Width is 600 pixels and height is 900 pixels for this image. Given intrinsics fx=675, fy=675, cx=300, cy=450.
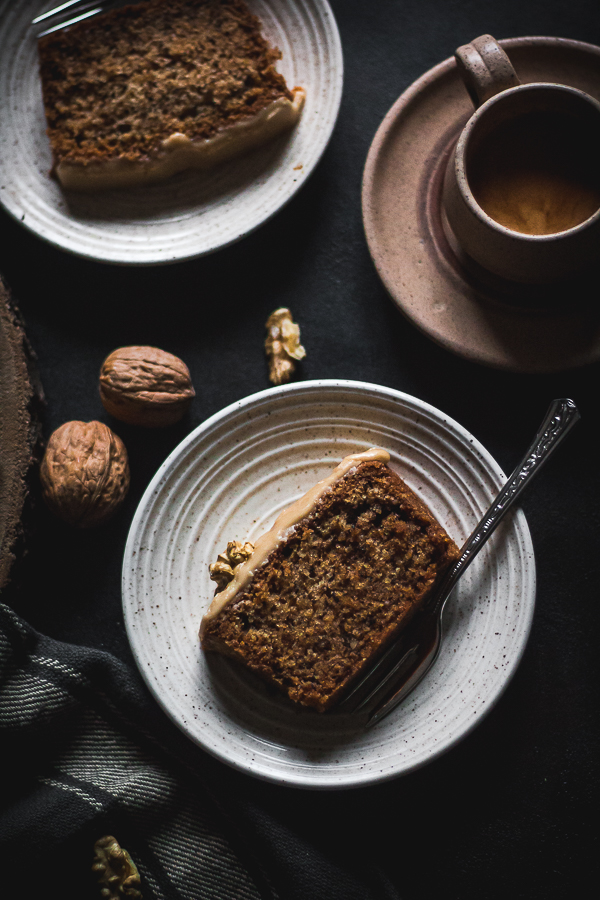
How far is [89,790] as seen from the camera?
175 cm

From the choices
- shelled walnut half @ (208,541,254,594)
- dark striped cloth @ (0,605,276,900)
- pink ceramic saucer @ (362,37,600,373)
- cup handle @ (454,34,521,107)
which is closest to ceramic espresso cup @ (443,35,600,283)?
cup handle @ (454,34,521,107)

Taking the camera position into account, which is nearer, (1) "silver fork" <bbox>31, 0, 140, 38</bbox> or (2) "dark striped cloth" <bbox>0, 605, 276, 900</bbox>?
(2) "dark striped cloth" <bbox>0, 605, 276, 900</bbox>

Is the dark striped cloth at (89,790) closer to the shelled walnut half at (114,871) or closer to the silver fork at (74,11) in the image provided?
the shelled walnut half at (114,871)

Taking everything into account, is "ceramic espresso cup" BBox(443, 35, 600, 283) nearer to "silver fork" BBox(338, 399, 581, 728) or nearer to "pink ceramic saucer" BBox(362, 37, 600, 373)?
"pink ceramic saucer" BBox(362, 37, 600, 373)

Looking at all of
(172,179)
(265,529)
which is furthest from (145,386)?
(172,179)

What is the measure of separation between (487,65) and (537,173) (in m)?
0.29

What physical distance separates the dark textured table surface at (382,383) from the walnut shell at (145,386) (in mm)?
103

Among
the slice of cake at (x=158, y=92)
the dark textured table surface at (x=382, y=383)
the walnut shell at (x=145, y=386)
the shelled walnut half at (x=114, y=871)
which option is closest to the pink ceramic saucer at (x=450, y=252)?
the dark textured table surface at (x=382, y=383)

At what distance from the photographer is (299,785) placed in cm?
165

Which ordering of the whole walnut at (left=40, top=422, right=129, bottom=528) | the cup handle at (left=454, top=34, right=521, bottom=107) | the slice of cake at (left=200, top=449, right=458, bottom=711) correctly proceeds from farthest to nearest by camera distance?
the whole walnut at (left=40, top=422, right=129, bottom=528) → the slice of cake at (left=200, top=449, right=458, bottom=711) → the cup handle at (left=454, top=34, right=521, bottom=107)

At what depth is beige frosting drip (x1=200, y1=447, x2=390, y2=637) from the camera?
1680mm

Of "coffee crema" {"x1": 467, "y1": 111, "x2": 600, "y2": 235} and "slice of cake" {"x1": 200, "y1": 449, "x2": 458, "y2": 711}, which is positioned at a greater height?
→ "coffee crema" {"x1": 467, "y1": 111, "x2": 600, "y2": 235}

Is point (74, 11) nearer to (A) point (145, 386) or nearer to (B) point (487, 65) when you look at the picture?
(A) point (145, 386)

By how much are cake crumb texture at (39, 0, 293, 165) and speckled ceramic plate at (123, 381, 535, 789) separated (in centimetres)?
84
